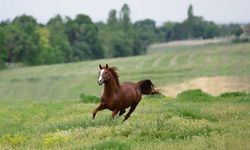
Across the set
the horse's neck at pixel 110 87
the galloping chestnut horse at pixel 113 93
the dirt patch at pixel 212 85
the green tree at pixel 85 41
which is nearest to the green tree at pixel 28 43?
the green tree at pixel 85 41

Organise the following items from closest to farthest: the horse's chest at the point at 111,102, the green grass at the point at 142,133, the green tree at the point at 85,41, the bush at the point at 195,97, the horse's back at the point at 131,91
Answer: the green grass at the point at 142,133 → the horse's chest at the point at 111,102 → the horse's back at the point at 131,91 → the bush at the point at 195,97 → the green tree at the point at 85,41

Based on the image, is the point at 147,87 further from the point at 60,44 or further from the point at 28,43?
the point at 60,44

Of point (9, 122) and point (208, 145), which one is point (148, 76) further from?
point (208, 145)

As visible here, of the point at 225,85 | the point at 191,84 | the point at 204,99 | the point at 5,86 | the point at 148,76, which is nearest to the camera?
the point at 204,99

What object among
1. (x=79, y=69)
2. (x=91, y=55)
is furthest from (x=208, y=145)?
(x=91, y=55)

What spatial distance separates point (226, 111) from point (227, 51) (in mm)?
81928

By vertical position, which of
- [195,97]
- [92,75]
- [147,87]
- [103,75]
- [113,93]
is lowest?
[92,75]

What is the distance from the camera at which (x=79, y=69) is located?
3898 inches

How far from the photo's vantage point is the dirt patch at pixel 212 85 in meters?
54.2

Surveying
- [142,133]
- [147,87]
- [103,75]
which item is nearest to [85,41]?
[147,87]

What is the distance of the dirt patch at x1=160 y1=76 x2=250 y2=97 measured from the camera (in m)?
54.2

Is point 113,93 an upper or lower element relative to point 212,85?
upper

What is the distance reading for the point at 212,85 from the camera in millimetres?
57844

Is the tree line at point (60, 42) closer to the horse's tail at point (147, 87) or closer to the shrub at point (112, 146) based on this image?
the horse's tail at point (147, 87)
